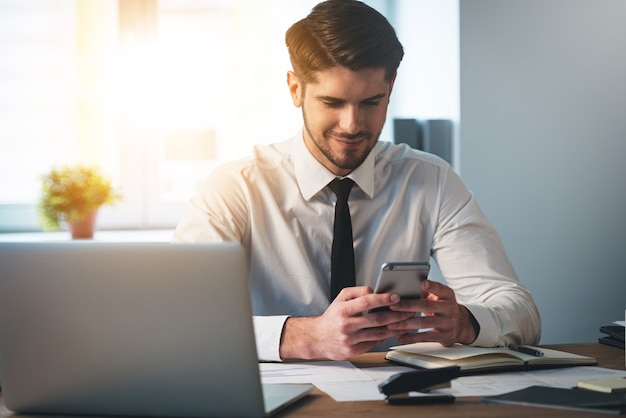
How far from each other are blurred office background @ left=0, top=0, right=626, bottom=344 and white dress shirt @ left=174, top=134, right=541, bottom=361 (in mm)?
932

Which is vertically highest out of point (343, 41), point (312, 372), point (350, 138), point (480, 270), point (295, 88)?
point (343, 41)

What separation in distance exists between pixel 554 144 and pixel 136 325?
97.2 inches

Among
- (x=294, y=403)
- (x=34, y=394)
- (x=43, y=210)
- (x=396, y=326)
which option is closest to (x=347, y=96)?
(x=396, y=326)

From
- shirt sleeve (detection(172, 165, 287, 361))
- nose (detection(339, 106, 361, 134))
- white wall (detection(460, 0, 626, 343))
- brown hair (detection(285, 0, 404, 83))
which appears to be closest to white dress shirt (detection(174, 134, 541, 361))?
shirt sleeve (detection(172, 165, 287, 361))

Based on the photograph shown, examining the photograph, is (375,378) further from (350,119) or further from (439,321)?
(350,119)

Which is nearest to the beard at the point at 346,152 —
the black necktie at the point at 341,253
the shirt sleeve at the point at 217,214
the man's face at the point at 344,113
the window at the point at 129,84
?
the man's face at the point at 344,113

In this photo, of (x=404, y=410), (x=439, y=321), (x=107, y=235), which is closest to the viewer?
(x=404, y=410)

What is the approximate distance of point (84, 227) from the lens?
3.46m

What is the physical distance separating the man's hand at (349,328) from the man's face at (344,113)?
2.04ft

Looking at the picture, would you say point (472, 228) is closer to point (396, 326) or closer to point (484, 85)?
point (396, 326)

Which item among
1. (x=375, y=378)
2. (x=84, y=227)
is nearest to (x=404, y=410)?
(x=375, y=378)

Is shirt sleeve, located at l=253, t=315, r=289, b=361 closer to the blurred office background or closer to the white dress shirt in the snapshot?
the white dress shirt

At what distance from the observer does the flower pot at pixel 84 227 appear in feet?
11.3

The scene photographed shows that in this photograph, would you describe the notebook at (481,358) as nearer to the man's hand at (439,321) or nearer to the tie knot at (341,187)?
the man's hand at (439,321)
